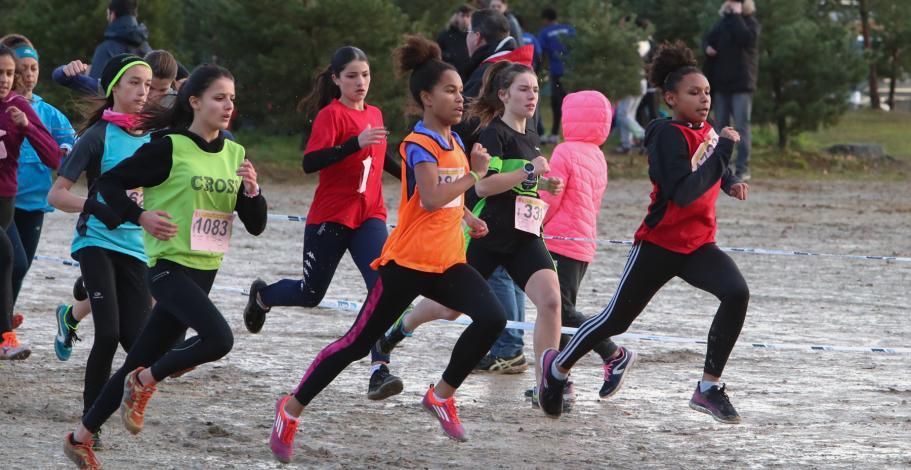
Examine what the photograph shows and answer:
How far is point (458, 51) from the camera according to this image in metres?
12.5

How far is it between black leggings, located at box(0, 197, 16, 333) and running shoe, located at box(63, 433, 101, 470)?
230 centimetres

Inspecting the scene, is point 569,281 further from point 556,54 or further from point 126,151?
point 556,54

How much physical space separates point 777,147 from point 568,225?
1699cm

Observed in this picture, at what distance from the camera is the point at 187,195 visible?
6125 millimetres

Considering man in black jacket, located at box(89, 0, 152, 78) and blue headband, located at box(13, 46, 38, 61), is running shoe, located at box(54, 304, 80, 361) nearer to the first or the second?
blue headband, located at box(13, 46, 38, 61)

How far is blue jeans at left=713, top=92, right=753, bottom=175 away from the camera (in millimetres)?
19734

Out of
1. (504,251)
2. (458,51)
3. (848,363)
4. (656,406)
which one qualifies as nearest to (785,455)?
(656,406)

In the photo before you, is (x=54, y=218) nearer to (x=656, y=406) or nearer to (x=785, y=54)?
(x=656, y=406)

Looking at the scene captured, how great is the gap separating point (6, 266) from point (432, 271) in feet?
9.84

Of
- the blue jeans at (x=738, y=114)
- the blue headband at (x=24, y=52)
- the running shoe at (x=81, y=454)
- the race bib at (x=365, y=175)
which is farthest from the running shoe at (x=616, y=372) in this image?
the blue jeans at (x=738, y=114)

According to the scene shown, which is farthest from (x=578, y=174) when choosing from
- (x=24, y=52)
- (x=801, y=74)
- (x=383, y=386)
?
(x=801, y=74)

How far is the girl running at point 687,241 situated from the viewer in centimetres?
657

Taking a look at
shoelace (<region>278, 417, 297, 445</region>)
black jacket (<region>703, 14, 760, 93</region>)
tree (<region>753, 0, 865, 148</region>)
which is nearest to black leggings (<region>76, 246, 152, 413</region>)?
shoelace (<region>278, 417, 297, 445</region>)

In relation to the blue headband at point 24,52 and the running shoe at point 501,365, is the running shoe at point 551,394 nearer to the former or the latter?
the running shoe at point 501,365
